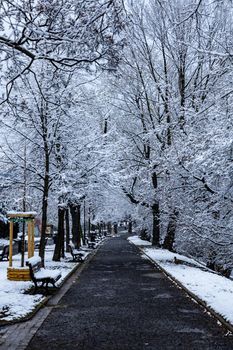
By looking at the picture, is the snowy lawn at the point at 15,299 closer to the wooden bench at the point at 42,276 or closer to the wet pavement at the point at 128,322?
the wooden bench at the point at 42,276

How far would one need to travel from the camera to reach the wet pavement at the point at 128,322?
7.99 meters

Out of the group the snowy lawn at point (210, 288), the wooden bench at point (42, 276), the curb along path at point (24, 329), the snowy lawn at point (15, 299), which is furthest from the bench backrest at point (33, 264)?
the snowy lawn at point (210, 288)

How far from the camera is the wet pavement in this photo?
26.2 feet

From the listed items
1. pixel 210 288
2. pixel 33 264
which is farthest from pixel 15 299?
pixel 210 288

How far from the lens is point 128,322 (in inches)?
384

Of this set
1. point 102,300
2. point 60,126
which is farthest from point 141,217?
point 102,300

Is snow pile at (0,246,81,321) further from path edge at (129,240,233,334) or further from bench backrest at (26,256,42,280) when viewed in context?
path edge at (129,240,233,334)

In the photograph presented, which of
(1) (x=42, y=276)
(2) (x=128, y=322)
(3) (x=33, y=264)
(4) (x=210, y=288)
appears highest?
(3) (x=33, y=264)

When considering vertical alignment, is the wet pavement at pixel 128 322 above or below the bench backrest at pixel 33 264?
below

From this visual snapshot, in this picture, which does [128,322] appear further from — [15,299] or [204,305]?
[15,299]

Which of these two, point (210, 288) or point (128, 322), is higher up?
point (210, 288)

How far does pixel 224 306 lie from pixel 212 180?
702 centimetres

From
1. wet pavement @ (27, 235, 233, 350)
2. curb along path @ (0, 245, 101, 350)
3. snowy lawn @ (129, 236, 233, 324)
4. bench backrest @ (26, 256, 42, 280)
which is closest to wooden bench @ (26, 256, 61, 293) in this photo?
bench backrest @ (26, 256, 42, 280)

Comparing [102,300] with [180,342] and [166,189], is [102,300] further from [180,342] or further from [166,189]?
[166,189]
